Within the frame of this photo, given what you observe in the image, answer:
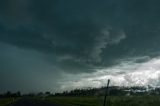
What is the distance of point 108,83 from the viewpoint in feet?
95.2

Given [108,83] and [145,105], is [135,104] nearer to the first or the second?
[145,105]

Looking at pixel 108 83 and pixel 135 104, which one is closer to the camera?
pixel 108 83

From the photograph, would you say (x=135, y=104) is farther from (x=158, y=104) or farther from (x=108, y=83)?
(x=108, y=83)

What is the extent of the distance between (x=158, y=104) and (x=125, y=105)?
649 cm

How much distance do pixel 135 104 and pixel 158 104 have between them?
4681mm

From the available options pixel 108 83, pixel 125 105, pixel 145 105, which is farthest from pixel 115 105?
pixel 108 83

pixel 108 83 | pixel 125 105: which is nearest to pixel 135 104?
pixel 125 105

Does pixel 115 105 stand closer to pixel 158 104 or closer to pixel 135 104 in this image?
pixel 135 104

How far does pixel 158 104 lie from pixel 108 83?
27.7 m

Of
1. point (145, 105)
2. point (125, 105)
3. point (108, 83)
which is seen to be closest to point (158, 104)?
point (145, 105)

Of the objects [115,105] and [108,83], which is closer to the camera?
[108,83]

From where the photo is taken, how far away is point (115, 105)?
55.2 meters

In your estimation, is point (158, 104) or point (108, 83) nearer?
point (108, 83)

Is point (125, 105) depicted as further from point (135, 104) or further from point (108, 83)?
point (108, 83)
